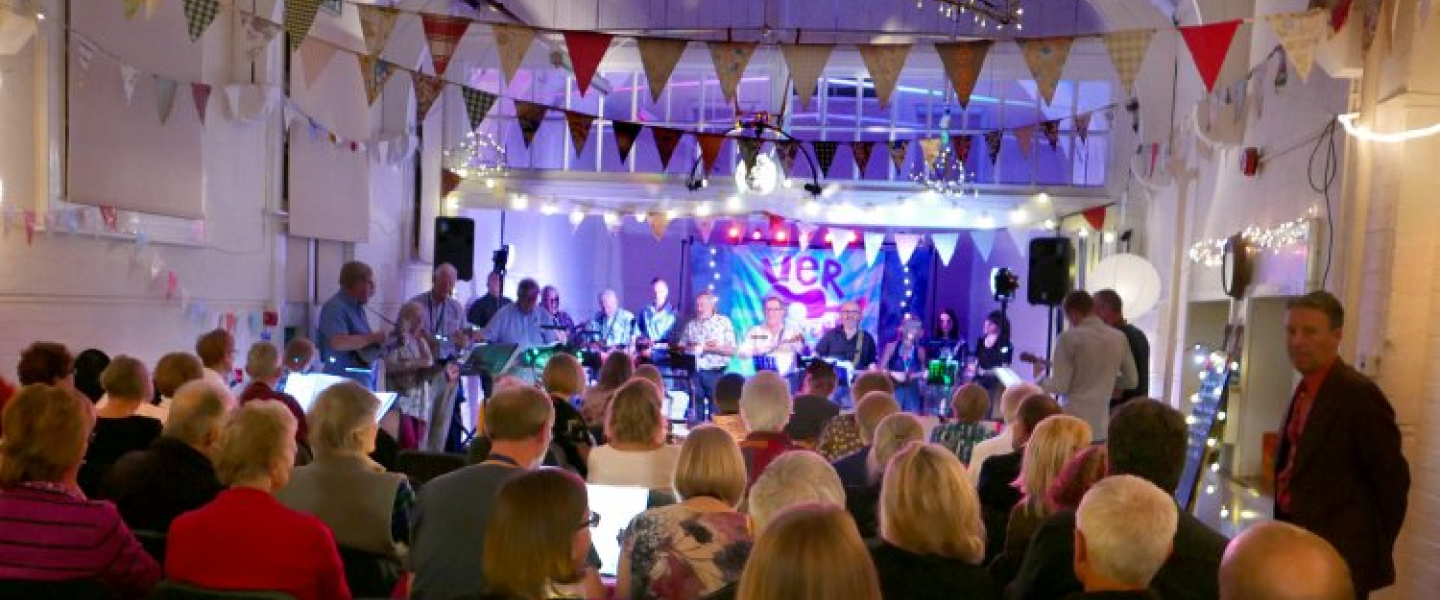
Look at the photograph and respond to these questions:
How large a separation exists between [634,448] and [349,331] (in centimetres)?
440

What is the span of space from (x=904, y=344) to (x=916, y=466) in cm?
949

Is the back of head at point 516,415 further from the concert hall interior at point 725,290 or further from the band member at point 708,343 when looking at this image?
the band member at point 708,343

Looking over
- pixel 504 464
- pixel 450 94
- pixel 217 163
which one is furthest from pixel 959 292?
pixel 504 464

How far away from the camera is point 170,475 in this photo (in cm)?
337

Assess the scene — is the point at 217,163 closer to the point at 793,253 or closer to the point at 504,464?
the point at 504,464

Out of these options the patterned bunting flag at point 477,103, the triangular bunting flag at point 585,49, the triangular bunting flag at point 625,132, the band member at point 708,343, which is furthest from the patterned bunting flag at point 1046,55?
the band member at point 708,343

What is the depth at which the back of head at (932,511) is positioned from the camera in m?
2.56

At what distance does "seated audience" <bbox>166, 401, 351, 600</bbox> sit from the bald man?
76.0 inches

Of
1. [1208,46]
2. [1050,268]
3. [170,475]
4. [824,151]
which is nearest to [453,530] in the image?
[170,475]

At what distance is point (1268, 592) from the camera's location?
183cm

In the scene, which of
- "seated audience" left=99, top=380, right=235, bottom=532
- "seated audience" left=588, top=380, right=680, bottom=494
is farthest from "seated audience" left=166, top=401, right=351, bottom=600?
"seated audience" left=588, top=380, right=680, bottom=494

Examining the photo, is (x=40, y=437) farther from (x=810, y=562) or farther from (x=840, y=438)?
(x=840, y=438)

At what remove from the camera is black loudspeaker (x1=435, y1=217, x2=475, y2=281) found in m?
11.5

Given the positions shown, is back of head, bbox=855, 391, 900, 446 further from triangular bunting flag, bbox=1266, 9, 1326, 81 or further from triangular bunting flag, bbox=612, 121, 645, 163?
triangular bunting flag, bbox=612, 121, 645, 163
